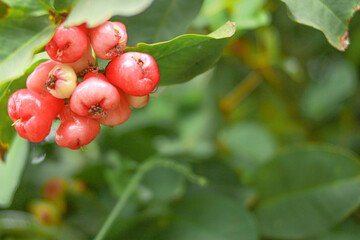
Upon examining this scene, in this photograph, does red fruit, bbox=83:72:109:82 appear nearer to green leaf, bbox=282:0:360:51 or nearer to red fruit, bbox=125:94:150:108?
red fruit, bbox=125:94:150:108

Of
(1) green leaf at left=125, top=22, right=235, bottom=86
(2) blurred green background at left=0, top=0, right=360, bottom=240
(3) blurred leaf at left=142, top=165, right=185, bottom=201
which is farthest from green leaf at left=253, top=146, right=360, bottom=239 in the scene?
(1) green leaf at left=125, top=22, right=235, bottom=86

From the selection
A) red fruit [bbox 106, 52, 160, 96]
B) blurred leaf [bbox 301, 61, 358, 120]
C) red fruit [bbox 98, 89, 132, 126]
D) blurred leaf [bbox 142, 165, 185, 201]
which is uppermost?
red fruit [bbox 106, 52, 160, 96]

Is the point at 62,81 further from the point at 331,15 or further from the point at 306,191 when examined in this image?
the point at 306,191

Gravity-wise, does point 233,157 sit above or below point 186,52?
below

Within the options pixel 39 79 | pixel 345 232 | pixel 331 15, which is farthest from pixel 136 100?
pixel 345 232

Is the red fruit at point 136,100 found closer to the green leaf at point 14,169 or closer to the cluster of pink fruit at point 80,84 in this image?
the cluster of pink fruit at point 80,84

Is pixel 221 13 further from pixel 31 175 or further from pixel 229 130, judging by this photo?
pixel 31 175

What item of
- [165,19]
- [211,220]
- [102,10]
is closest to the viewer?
[102,10]
